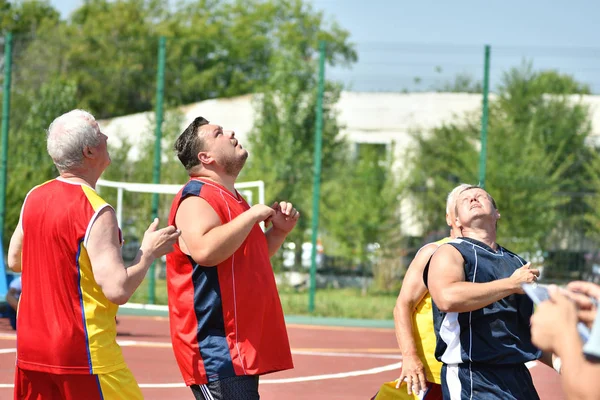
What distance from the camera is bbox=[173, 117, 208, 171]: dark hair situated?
14.3 ft

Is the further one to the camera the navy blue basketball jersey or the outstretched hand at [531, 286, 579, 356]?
the navy blue basketball jersey

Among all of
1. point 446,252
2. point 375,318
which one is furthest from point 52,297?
point 375,318

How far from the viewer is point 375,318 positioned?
16531mm

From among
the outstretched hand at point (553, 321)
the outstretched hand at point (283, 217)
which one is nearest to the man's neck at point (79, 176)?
the outstretched hand at point (283, 217)

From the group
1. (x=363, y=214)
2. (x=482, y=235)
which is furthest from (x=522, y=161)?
(x=482, y=235)

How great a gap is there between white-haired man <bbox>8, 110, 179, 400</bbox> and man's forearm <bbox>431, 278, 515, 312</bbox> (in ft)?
3.92

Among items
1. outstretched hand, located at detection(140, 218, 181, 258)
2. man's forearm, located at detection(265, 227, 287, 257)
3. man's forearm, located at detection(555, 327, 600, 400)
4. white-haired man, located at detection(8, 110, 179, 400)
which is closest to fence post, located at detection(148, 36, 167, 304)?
man's forearm, located at detection(265, 227, 287, 257)

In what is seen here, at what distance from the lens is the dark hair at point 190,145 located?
4.37 metres

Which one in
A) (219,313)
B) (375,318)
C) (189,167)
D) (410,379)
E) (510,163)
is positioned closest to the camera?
(219,313)

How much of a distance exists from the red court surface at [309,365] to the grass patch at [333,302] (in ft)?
5.20

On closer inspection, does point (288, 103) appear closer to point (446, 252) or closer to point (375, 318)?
point (375, 318)

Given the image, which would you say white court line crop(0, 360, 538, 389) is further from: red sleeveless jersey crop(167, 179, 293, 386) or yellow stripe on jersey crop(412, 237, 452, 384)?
red sleeveless jersey crop(167, 179, 293, 386)

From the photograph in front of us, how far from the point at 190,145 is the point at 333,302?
13.0m

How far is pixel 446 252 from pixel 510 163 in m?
17.6
